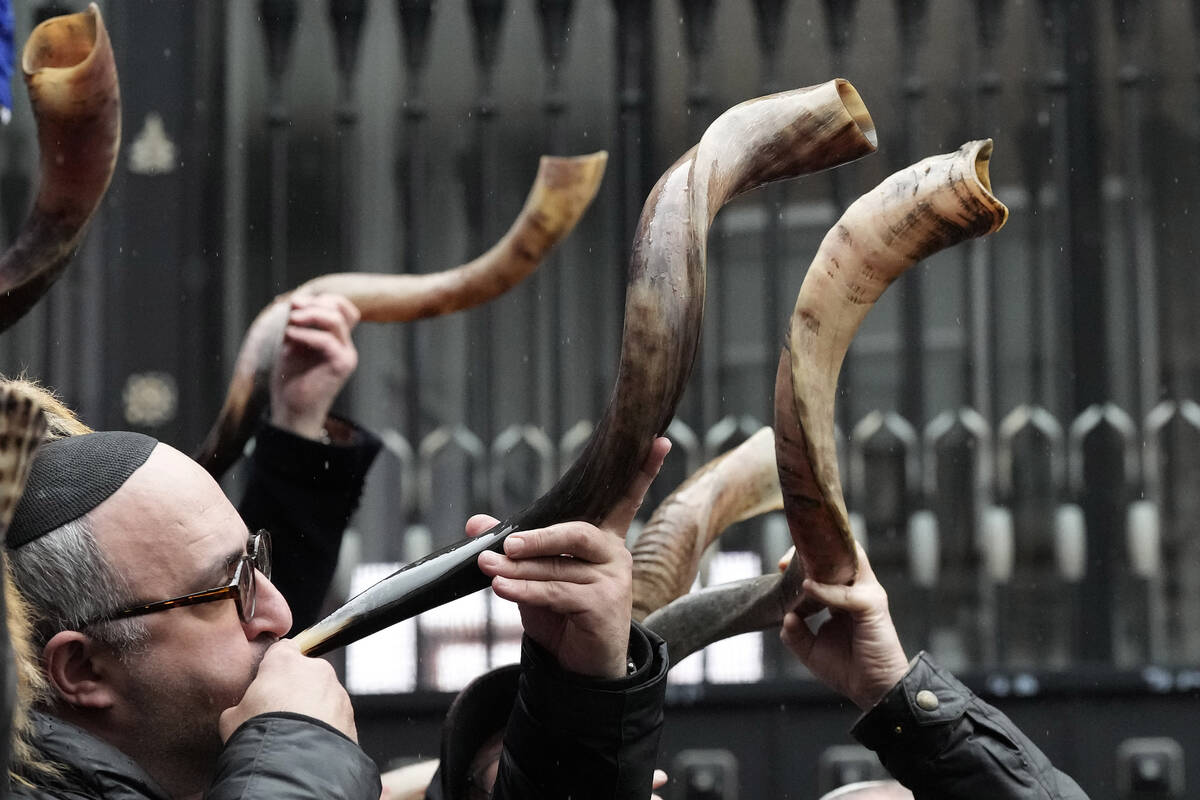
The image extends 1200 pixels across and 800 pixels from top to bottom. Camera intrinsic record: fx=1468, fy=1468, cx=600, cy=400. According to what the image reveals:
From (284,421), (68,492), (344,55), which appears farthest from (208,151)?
(68,492)

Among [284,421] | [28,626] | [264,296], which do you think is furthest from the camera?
[264,296]

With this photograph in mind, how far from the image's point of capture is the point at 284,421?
176 centimetres

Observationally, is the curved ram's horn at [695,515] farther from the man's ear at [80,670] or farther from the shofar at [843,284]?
the man's ear at [80,670]

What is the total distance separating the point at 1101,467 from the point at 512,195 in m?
1.69

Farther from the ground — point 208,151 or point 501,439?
point 208,151

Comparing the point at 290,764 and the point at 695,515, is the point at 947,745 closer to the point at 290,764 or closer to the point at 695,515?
the point at 695,515

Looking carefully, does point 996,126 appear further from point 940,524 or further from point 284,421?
point 284,421

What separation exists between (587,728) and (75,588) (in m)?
0.42

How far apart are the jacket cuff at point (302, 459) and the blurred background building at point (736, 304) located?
1757mm

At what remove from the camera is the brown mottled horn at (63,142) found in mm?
1441

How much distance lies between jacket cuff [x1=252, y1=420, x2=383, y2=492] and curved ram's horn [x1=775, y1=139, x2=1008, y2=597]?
0.70 meters

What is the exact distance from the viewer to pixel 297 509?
1.74m

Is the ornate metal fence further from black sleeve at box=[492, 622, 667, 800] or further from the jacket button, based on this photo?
black sleeve at box=[492, 622, 667, 800]

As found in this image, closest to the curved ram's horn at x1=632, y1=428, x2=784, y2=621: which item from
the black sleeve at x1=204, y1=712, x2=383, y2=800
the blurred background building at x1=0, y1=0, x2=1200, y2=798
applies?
the black sleeve at x1=204, y1=712, x2=383, y2=800
